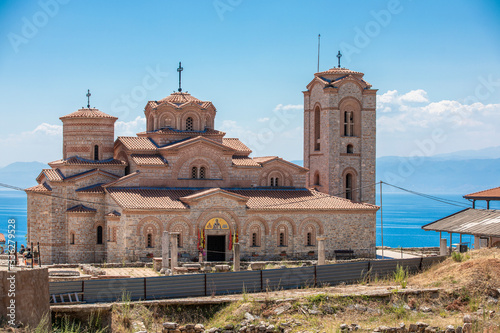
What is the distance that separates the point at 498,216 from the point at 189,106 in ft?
63.8

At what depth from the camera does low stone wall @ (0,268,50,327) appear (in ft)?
57.6

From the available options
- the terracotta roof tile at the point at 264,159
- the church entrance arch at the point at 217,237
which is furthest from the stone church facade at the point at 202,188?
the terracotta roof tile at the point at 264,159

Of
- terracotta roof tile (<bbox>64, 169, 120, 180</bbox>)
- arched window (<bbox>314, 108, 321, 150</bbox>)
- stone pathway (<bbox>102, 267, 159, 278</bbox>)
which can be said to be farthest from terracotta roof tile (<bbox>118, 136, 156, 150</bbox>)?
arched window (<bbox>314, 108, 321, 150</bbox>)

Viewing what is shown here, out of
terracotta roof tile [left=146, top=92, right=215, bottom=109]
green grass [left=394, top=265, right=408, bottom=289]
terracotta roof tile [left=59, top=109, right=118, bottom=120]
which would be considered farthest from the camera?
terracotta roof tile [left=146, top=92, right=215, bottom=109]

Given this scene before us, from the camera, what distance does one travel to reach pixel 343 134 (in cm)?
4297

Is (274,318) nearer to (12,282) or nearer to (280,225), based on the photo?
(12,282)

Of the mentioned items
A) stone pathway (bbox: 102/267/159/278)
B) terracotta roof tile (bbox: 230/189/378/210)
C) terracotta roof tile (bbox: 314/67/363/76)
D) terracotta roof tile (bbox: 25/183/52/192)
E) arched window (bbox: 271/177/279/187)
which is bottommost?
stone pathway (bbox: 102/267/159/278)

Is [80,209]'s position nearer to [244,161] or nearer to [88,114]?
[88,114]

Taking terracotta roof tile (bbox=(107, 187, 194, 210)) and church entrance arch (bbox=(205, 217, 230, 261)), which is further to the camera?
church entrance arch (bbox=(205, 217, 230, 261))

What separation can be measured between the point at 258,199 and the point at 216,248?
3.88 metres

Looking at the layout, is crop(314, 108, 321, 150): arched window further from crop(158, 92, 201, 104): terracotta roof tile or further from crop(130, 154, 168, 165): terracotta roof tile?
crop(130, 154, 168, 165): terracotta roof tile

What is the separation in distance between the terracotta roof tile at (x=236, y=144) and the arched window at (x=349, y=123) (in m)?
6.37

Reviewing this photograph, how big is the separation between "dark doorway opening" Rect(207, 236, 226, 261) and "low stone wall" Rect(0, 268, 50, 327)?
18.8 metres

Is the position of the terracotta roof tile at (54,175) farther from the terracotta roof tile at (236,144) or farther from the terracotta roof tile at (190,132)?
the terracotta roof tile at (236,144)
